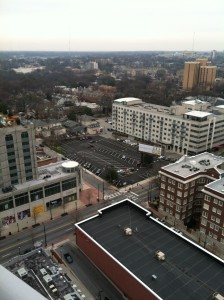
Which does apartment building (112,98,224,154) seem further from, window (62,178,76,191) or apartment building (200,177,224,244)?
window (62,178,76,191)

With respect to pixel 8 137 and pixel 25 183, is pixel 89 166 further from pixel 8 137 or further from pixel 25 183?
pixel 8 137

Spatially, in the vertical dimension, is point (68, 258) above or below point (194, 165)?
below

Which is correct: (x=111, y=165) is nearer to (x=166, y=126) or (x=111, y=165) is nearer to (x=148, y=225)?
(x=166, y=126)

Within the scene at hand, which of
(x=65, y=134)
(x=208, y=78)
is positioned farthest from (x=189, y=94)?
(x=65, y=134)

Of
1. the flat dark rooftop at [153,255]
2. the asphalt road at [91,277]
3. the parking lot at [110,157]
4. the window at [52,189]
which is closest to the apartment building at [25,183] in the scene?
the window at [52,189]

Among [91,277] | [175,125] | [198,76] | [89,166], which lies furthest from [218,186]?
[198,76]

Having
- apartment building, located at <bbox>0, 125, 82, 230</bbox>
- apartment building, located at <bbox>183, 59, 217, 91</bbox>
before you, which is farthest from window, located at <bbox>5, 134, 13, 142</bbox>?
apartment building, located at <bbox>183, 59, 217, 91</bbox>
